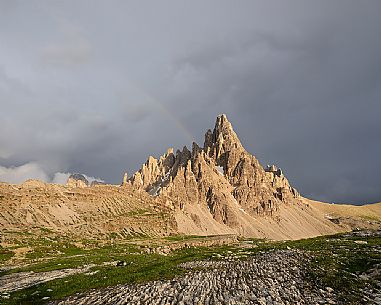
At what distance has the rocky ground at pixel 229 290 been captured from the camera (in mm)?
24695

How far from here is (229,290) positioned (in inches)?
1121

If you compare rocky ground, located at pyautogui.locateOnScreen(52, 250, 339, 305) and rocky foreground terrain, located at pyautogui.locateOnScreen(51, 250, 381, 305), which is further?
rocky ground, located at pyautogui.locateOnScreen(52, 250, 339, 305)

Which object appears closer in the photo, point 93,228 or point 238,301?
point 238,301

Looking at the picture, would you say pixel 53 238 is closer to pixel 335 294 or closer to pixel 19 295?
pixel 19 295

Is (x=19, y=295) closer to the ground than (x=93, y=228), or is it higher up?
closer to the ground

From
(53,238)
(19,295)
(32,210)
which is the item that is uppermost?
(32,210)

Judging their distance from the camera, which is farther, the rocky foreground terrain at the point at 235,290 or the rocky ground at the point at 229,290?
the rocky ground at the point at 229,290

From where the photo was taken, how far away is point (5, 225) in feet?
473

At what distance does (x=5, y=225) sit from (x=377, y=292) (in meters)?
155

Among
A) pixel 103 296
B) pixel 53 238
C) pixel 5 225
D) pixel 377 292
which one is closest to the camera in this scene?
pixel 377 292

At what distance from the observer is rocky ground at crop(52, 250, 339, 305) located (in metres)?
24.7

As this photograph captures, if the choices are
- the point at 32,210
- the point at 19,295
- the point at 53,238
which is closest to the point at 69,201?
the point at 32,210

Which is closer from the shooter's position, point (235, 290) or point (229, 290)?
point (235, 290)

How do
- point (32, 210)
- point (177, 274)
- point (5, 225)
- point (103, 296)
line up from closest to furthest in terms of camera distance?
point (103, 296) → point (177, 274) → point (5, 225) → point (32, 210)
